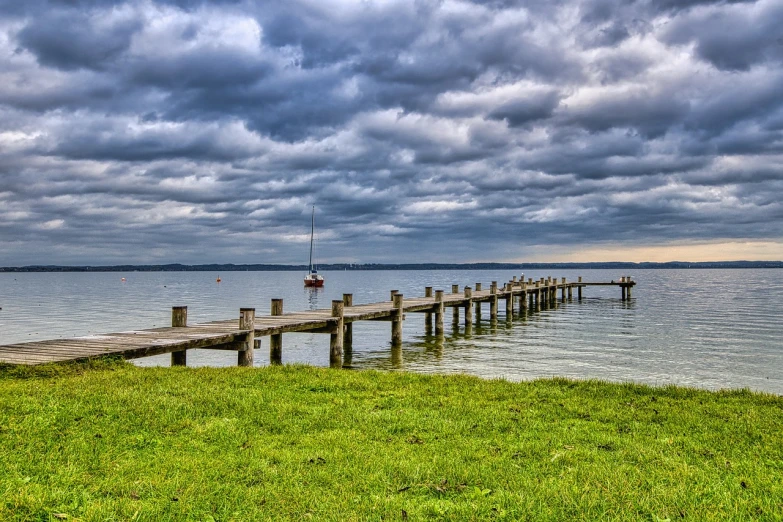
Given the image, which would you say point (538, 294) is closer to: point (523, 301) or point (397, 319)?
point (523, 301)

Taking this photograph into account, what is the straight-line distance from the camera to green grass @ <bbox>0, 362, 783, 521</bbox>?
511 centimetres

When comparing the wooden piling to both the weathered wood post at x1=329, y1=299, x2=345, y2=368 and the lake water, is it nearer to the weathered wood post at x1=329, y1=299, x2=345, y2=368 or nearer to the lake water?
the lake water

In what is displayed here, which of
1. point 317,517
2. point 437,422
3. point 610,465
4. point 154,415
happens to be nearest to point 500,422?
point 437,422

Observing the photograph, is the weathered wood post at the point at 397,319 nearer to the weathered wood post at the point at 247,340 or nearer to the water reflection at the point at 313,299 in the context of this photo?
the weathered wood post at the point at 247,340

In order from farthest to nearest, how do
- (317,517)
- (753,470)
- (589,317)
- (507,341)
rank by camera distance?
1. (589,317)
2. (507,341)
3. (753,470)
4. (317,517)

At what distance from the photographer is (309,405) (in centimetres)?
896

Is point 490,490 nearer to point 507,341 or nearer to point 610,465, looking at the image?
point 610,465

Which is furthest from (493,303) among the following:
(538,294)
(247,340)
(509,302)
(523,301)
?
(247,340)

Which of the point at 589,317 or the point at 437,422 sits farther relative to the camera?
the point at 589,317

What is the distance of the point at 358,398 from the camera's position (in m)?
9.63

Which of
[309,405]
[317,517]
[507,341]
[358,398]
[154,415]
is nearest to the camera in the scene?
[317,517]

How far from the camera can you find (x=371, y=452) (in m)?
6.64

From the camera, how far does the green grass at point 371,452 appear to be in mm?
5109

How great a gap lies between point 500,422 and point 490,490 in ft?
8.54
